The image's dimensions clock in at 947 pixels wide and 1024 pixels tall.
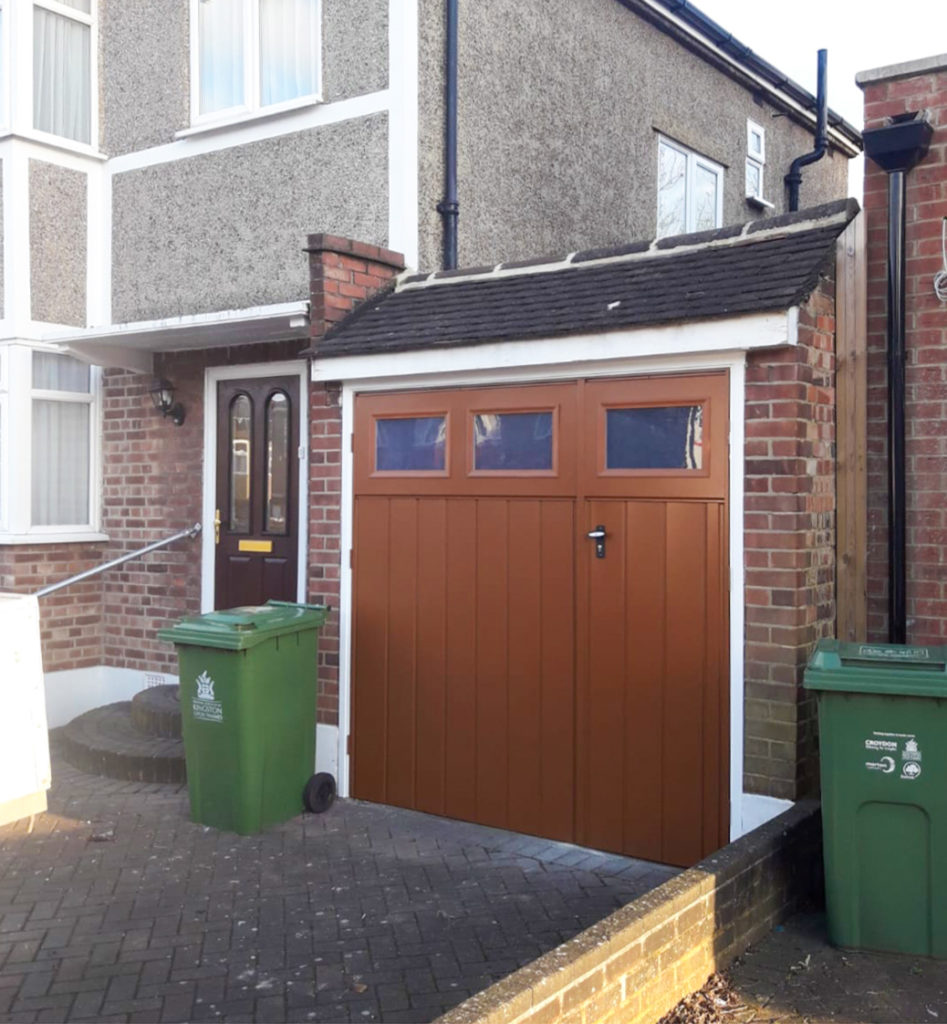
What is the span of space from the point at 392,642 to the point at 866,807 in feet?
9.09

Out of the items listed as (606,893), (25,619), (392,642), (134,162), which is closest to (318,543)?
(392,642)

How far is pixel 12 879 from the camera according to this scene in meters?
5.13

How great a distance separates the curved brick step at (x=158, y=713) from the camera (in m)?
7.09

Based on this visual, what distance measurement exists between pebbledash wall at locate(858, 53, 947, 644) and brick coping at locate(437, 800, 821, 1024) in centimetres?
108

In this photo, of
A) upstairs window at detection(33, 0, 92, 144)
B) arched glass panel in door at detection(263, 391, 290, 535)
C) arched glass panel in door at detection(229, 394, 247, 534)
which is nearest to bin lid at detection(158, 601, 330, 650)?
arched glass panel in door at detection(263, 391, 290, 535)

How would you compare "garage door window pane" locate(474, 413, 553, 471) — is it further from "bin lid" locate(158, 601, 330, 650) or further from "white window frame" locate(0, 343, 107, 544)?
"white window frame" locate(0, 343, 107, 544)

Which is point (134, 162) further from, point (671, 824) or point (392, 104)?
point (671, 824)

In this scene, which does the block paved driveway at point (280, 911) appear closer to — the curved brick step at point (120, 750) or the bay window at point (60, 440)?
the curved brick step at point (120, 750)

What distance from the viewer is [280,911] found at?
15.3 feet

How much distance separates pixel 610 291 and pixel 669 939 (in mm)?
3097

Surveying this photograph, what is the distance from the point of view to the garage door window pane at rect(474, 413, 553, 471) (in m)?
5.50

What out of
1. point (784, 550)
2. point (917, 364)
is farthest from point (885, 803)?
point (917, 364)

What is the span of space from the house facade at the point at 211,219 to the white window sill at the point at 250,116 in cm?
2

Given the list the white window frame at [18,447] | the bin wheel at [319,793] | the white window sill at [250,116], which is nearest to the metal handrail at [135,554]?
the white window frame at [18,447]
